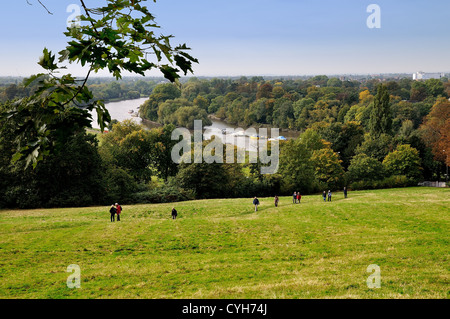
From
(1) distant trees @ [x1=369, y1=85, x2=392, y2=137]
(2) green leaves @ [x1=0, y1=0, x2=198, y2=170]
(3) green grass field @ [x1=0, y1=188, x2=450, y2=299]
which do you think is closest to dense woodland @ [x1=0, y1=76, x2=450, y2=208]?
(1) distant trees @ [x1=369, y1=85, x2=392, y2=137]

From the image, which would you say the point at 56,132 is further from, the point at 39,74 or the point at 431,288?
the point at 431,288

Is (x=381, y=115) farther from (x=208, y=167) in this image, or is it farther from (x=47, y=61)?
(x=47, y=61)

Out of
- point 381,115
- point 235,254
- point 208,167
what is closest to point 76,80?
point 235,254

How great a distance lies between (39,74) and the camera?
2.38 metres

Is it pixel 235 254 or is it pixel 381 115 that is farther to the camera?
pixel 381 115

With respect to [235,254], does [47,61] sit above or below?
above

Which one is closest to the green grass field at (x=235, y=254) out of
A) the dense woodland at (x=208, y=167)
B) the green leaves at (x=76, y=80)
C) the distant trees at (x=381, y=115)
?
the green leaves at (x=76, y=80)

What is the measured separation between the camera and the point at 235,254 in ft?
49.8

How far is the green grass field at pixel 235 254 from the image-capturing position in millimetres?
10039

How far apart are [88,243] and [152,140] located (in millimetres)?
34065

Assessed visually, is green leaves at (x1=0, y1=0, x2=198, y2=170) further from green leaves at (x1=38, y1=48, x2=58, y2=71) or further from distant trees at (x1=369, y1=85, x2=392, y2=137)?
distant trees at (x1=369, y1=85, x2=392, y2=137)

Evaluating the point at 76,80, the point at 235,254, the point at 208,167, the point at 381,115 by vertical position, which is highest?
the point at 381,115

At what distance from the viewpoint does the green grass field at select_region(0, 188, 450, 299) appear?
1004cm
